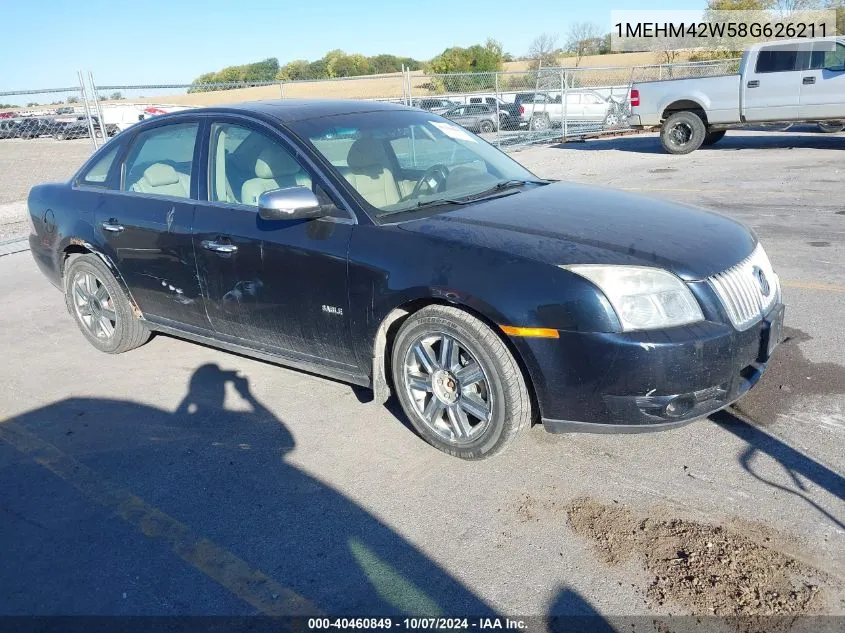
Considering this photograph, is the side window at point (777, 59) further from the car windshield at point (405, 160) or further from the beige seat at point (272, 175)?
the beige seat at point (272, 175)

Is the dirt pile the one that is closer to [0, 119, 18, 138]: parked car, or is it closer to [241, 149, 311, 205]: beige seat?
[241, 149, 311, 205]: beige seat

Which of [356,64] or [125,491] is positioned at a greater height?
[356,64]

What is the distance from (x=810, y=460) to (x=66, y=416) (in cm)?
418

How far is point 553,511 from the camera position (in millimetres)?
3150

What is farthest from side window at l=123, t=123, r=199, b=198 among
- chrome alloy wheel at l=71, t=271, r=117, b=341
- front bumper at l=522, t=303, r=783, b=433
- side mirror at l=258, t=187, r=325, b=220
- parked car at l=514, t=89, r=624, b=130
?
parked car at l=514, t=89, r=624, b=130

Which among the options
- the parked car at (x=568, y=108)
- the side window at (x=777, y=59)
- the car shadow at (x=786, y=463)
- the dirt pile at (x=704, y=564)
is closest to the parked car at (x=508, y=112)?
the parked car at (x=568, y=108)

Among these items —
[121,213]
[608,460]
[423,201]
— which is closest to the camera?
[608,460]

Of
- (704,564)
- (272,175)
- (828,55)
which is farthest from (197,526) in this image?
(828,55)

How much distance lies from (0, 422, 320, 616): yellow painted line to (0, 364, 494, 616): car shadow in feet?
0.08

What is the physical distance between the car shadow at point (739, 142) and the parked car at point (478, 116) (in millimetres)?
2287

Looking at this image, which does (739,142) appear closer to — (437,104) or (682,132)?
(682,132)

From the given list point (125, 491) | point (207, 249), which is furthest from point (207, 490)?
point (207, 249)

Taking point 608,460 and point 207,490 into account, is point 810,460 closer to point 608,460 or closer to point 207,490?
point 608,460

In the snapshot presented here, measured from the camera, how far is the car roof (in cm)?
437
